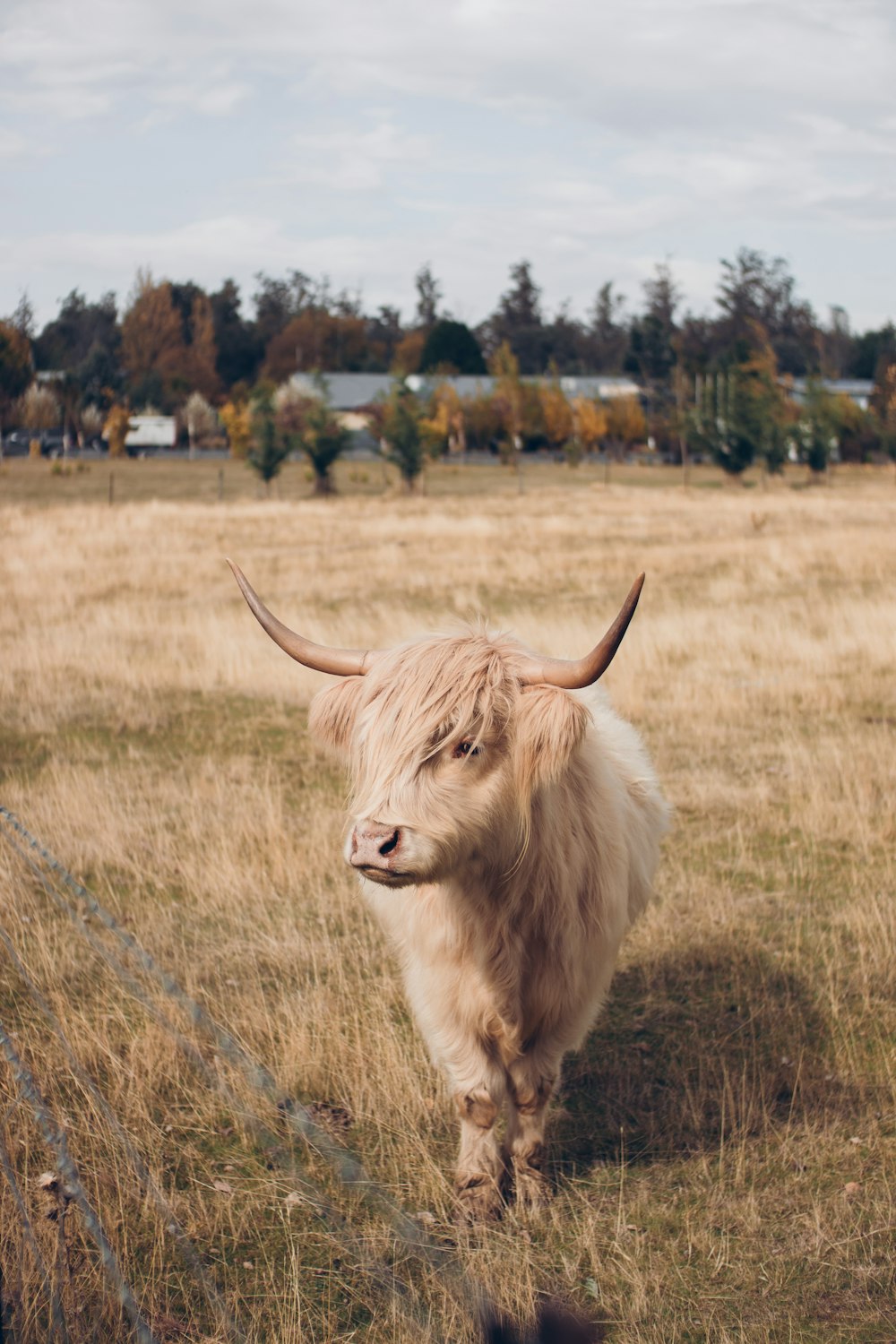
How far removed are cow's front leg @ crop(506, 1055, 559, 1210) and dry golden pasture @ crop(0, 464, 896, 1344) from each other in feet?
0.41

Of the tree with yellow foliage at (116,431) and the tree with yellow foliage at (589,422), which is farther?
the tree with yellow foliage at (589,422)

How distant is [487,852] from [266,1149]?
1418 mm

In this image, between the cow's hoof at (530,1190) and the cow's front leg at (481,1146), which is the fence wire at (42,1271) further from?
the cow's hoof at (530,1190)

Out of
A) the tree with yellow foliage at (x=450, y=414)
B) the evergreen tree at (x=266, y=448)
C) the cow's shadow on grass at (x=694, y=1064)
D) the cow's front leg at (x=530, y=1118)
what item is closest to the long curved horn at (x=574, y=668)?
the cow's front leg at (x=530, y=1118)

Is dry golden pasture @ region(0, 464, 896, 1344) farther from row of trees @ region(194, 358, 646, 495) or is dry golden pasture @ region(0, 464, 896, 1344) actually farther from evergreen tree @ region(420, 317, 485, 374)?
evergreen tree @ region(420, 317, 485, 374)

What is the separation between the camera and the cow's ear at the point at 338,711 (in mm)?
3895

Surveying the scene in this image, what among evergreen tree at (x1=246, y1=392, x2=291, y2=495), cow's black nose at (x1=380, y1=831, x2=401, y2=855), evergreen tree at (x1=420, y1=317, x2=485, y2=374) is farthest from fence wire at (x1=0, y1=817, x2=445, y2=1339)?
evergreen tree at (x1=420, y1=317, x2=485, y2=374)

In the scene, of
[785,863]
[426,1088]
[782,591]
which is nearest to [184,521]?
[782,591]

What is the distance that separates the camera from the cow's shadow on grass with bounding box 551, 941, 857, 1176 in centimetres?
Answer: 448

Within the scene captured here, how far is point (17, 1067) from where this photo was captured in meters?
2.93

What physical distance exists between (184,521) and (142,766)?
22.0m

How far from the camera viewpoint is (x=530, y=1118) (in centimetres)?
409

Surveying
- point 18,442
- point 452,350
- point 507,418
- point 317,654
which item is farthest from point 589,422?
point 317,654

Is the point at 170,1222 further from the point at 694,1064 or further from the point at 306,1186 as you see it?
the point at 694,1064
